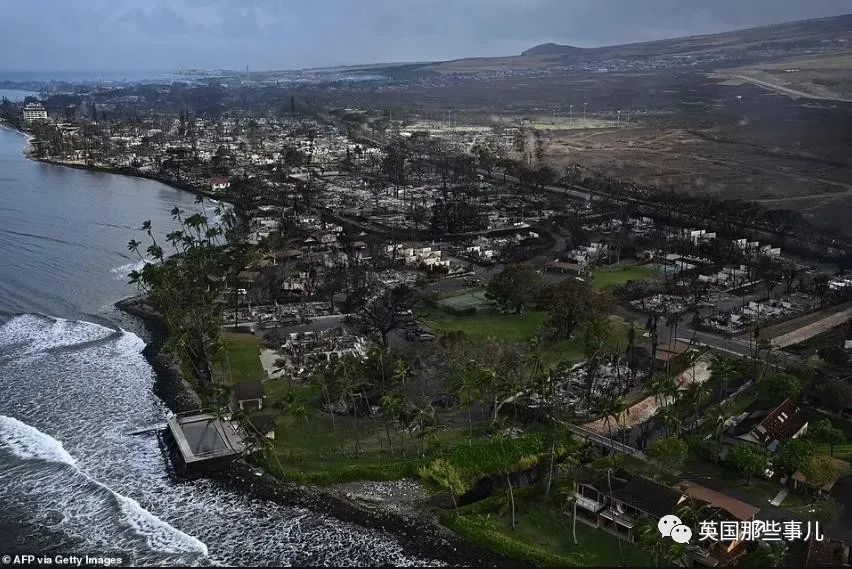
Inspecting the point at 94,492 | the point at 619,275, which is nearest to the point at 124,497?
the point at 94,492

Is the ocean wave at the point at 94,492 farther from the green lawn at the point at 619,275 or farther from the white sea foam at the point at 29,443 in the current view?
the green lawn at the point at 619,275

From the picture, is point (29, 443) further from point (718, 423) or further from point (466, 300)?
point (718, 423)

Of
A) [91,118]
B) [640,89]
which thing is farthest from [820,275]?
[91,118]

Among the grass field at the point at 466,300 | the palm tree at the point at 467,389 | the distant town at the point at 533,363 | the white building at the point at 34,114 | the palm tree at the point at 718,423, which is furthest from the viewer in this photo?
the white building at the point at 34,114

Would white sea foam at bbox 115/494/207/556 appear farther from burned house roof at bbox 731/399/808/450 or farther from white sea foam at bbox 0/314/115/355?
burned house roof at bbox 731/399/808/450

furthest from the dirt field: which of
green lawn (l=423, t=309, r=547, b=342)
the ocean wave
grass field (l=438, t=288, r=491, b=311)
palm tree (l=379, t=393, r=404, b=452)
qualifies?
the ocean wave

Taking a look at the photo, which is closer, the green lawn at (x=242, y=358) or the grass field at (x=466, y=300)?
the green lawn at (x=242, y=358)

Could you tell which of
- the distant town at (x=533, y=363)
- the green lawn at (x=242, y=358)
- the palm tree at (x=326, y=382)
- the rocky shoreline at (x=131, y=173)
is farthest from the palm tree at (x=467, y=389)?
the rocky shoreline at (x=131, y=173)

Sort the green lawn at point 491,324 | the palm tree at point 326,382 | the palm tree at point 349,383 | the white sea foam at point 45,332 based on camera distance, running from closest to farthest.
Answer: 1. the palm tree at point 349,383
2. the palm tree at point 326,382
3. the green lawn at point 491,324
4. the white sea foam at point 45,332
